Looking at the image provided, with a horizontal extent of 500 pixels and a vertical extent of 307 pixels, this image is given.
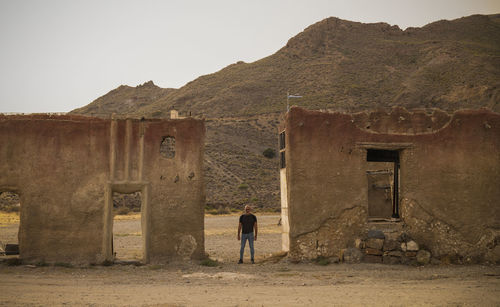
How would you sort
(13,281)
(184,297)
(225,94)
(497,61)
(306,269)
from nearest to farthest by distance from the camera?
(184,297) < (13,281) < (306,269) < (497,61) < (225,94)

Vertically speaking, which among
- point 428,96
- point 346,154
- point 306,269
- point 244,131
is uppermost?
point 428,96

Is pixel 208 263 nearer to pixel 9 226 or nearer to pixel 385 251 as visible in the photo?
pixel 385 251

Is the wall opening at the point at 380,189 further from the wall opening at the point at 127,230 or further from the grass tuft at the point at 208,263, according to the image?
the wall opening at the point at 127,230

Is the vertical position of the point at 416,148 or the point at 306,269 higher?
the point at 416,148

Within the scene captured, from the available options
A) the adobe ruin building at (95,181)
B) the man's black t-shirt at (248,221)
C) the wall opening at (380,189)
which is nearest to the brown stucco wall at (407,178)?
the man's black t-shirt at (248,221)

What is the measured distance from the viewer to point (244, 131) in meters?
50.3

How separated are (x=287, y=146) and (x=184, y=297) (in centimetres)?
521

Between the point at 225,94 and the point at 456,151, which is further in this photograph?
the point at 225,94

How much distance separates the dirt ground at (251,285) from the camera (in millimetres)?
7863

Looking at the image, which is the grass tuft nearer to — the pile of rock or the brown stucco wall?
the brown stucco wall

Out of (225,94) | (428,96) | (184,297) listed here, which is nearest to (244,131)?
(225,94)

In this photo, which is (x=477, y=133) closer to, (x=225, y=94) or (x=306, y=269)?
(x=306, y=269)

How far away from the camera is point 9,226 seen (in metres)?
23.6

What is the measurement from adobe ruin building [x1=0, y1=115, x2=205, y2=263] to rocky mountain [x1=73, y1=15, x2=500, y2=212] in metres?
22.2
